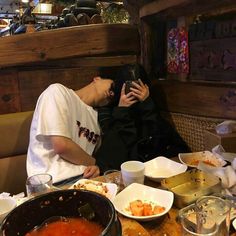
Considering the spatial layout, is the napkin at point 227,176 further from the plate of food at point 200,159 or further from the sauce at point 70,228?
the sauce at point 70,228

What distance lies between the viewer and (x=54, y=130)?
1.83m

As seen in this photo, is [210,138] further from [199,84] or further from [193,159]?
[199,84]

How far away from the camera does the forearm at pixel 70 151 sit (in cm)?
185

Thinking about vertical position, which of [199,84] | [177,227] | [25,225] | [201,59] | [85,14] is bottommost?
[177,227]

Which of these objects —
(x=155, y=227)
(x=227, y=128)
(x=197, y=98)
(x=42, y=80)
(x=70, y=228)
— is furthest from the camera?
(x=42, y=80)

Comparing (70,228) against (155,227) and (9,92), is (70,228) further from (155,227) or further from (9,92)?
(9,92)

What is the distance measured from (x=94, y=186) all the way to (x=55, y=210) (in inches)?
17.7

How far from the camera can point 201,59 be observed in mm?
2127

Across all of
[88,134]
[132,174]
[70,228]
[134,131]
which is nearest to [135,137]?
[134,131]

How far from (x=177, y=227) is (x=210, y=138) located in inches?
35.8

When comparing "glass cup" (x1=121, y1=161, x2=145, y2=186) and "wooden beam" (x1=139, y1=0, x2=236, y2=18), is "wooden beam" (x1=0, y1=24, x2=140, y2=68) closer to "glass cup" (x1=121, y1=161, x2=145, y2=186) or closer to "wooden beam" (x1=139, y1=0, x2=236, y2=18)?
"wooden beam" (x1=139, y1=0, x2=236, y2=18)

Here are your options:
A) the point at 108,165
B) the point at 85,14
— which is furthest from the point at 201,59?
the point at 85,14

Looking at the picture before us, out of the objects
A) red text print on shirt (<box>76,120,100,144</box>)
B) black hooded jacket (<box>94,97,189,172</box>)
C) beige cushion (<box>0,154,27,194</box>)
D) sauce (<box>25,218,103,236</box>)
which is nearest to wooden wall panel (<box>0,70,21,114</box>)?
beige cushion (<box>0,154,27,194</box>)

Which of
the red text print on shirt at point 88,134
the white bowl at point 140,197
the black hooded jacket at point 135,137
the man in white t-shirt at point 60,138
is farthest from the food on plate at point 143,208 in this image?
the red text print on shirt at point 88,134
